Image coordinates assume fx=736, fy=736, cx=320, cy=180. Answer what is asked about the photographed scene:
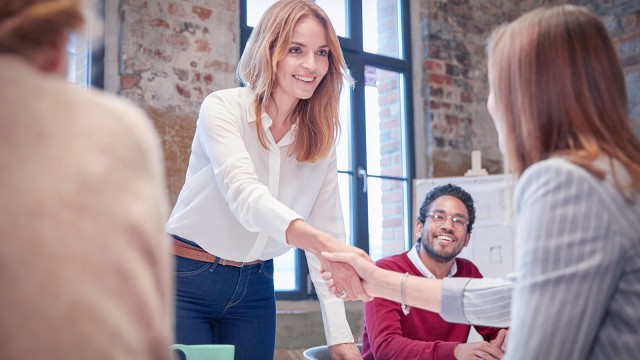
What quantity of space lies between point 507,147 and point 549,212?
8.7 inches

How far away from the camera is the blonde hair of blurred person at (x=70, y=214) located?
55 centimetres

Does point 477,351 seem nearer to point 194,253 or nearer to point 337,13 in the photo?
point 194,253

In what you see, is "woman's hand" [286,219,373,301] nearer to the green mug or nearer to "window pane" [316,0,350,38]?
the green mug

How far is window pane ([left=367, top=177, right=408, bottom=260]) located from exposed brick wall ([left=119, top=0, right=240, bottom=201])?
1.47 meters

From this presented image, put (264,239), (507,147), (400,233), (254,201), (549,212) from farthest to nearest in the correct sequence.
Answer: (400,233) → (264,239) → (254,201) → (507,147) → (549,212)

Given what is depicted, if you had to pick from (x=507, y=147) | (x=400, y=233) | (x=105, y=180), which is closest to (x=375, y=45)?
(x=400, y=233)

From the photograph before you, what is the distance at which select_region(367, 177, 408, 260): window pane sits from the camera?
528cm

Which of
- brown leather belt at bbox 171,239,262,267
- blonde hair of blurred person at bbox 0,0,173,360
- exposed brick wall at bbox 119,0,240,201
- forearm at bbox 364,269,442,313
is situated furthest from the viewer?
exposed brick wall at bbox 119,0,240,201

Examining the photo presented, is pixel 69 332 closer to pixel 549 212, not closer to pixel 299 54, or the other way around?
pixel 549 212

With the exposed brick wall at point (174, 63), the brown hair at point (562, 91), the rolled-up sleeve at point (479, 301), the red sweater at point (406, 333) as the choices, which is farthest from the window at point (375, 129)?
the brown hair at point (562, 91)

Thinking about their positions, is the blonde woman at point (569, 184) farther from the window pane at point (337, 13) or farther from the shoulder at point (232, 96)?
the window pane at point (337, 13)

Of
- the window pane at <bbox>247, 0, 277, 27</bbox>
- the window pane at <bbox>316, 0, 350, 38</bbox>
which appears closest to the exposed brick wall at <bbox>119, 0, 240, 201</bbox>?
the window pane at <bbox>247, 0, 277, 27</bbox>

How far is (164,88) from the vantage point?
4.12m

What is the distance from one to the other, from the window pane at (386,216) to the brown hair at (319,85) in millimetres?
3031
